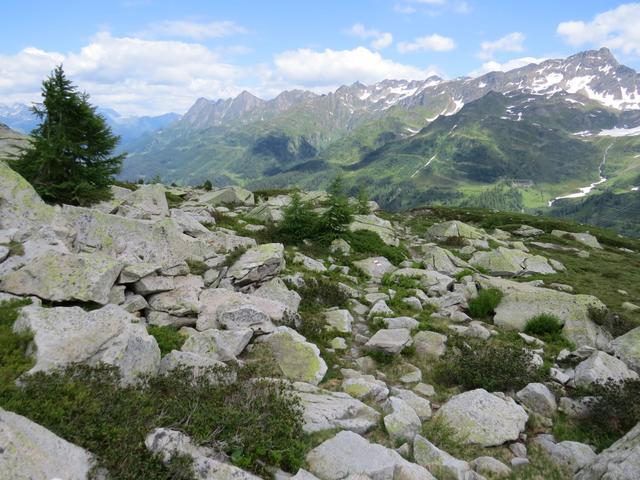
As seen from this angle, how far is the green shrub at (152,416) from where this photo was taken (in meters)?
6.32

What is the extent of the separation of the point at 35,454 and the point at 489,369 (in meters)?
12.1

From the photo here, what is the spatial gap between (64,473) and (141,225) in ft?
45.6

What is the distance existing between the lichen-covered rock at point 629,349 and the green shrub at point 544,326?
2.37 metres

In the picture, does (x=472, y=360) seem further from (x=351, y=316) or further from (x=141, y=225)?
(x=141, y=225)

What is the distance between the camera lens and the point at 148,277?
14.4 meters

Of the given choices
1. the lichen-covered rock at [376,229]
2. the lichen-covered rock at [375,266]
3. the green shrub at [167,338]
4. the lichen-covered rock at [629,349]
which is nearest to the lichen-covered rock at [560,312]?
the lichen-covered rock at [629,349]

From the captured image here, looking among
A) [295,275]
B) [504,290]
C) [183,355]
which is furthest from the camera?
[504,290]

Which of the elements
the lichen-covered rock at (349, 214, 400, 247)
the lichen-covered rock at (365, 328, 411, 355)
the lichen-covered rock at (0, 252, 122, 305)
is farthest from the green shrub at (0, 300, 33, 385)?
the lichen-covered rock at (349, 214, 400, 247)

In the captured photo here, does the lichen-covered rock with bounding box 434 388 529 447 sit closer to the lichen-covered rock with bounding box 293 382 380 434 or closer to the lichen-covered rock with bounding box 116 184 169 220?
the lichen-covered rock with bounding box 293 382 380 434

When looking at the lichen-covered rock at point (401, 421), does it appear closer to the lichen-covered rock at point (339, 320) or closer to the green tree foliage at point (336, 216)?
the lichen-covered rock at point (339, 320)

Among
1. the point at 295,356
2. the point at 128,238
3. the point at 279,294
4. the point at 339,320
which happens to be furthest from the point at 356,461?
the point at 128,238

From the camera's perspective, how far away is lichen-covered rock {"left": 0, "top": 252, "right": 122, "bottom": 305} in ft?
37.8

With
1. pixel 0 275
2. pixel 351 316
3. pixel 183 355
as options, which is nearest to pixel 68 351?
pixel 183 355

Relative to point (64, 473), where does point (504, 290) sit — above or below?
below
